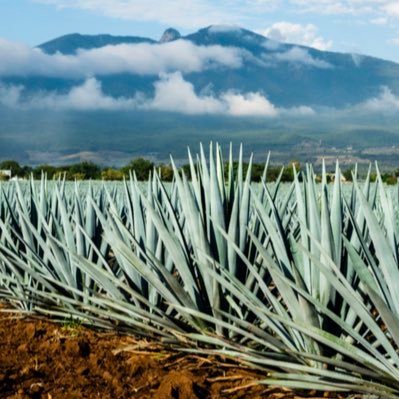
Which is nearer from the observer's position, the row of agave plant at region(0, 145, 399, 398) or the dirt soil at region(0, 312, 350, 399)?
the row of agave plant at region(0, 145, 399, 398)

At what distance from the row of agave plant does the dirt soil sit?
78mm

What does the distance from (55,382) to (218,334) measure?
2.07ft

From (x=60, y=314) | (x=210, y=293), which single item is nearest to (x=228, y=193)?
(x=210, y=293)

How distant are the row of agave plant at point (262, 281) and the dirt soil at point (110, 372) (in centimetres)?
8

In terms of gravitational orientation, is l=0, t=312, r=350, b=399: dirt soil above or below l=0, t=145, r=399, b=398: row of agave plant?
below

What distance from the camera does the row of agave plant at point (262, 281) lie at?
236 centimetres

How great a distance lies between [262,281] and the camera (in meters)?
2.58

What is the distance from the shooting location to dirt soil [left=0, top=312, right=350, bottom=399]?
8.68ft

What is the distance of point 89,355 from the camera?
3152 millimetres

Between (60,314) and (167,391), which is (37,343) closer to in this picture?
(60,314)

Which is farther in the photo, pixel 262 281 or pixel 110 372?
pixel 110 372

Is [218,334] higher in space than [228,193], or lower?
lower

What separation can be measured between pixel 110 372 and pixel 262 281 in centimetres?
71

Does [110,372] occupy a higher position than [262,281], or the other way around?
[262,281]
